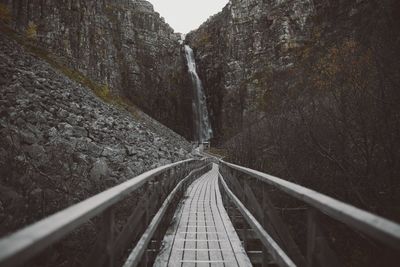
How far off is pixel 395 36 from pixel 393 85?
222cm

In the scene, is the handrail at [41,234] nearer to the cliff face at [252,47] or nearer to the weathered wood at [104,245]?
the weathered wood at [104,245]

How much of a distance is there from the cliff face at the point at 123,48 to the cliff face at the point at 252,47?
6950mm

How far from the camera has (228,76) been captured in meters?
68.2

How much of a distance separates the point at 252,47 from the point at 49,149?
64.0 m

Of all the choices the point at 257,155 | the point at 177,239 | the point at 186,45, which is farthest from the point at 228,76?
the point at 177,239

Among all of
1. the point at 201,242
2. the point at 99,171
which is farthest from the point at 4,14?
the point at 201,242

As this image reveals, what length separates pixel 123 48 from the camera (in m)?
66.8

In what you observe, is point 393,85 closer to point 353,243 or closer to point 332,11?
point 353,243

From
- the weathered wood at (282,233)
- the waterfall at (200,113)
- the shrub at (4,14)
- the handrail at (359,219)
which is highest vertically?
the shrub at (4,14)

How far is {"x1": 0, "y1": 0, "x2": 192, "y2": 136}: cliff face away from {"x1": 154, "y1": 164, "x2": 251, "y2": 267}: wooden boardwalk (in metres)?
41.0

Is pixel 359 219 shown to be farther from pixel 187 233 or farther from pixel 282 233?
pixel 187 233

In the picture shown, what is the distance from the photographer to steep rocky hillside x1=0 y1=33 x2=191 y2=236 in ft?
23.6

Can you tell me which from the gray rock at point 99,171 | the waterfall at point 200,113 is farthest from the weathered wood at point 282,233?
the waterfall at point 200,113

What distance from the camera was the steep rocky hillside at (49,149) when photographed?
7.19 metres
